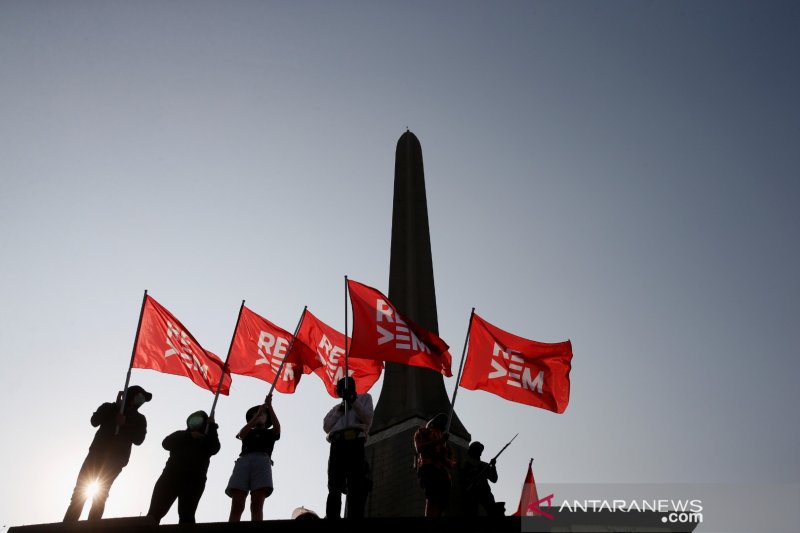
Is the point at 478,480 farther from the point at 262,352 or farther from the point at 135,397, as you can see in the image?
the point at 135,397

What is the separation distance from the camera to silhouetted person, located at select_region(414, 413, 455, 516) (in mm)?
7801

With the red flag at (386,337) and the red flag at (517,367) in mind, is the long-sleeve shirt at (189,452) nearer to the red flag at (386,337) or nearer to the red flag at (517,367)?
the red flag at (386,337)

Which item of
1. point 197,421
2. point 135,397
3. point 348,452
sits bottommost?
point 348,452

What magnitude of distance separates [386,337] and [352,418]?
9.37 ft

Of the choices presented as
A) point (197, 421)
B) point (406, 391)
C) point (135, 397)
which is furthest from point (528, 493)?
point (135, 397)

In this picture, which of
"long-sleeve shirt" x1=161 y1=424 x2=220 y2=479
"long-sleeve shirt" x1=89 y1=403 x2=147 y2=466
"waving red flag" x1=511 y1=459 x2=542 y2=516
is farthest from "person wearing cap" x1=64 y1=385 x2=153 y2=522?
"waving red flag" x1=511 y1=459 x2=542 y2=516

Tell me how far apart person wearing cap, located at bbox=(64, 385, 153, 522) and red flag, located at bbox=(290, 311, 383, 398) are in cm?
402

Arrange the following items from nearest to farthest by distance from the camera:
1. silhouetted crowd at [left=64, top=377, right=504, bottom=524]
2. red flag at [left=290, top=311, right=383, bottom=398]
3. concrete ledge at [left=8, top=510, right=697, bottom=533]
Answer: concrete ledge at [left=8, top=510, right=697, bottom=533] → silhouetted crowd at [left=64, top=377, right=504, bottom=524] → red flag at [left=290, top=311, right=383, bottom=398]

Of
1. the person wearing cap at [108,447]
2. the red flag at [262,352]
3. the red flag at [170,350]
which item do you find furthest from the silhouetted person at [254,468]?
the red flag at [262,352]

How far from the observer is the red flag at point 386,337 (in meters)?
10.4

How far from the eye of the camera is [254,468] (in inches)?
309

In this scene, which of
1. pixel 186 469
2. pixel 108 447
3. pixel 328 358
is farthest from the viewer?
pixel 328 358

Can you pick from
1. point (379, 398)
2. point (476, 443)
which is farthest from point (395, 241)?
point (476, 443)

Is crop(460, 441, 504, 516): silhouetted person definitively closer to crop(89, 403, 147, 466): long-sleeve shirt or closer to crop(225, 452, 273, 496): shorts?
crop(225, 452, 273, 496): shorts
